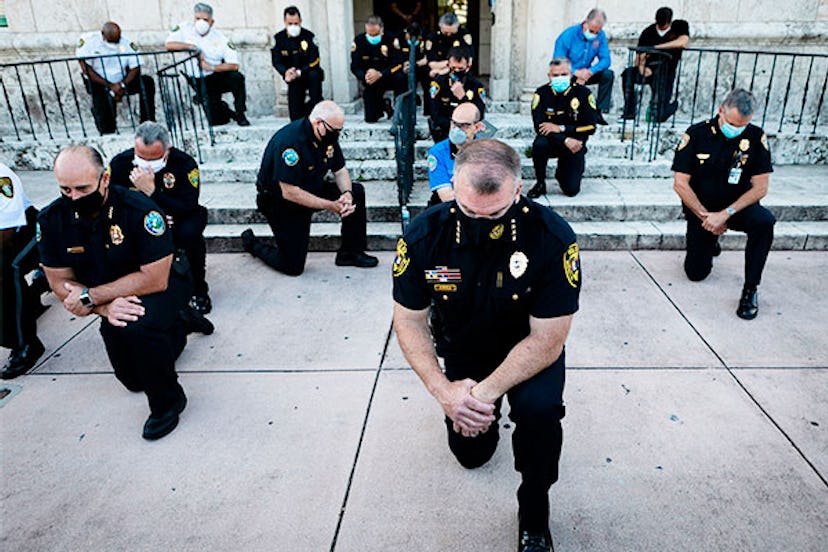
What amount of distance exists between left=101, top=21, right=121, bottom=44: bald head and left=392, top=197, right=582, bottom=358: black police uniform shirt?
6.84 meters

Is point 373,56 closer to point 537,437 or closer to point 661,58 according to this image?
point 661,58

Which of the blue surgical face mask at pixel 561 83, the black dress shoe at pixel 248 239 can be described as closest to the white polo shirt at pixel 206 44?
the black dress shoe at pixel 248 239

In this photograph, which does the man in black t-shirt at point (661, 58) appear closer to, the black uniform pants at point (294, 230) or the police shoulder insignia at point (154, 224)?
the black uniform pants at point (294, 230)

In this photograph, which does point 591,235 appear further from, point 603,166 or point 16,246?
point 16,246

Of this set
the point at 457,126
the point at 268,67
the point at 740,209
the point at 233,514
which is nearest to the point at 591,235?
the point at 740,209

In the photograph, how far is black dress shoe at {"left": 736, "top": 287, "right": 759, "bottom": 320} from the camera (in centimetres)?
408

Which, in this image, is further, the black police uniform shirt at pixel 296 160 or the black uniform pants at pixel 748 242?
the black police uniform shirt at pixel 296 160

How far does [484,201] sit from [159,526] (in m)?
1.90

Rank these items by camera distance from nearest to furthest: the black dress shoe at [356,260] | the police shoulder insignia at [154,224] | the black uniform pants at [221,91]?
the police shoulder insignia at [154,224] → the black dress shoe at [356,260] → the black uniform pants at [221,91]

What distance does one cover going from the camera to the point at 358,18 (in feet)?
35.8

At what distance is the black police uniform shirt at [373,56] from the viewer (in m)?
7.50

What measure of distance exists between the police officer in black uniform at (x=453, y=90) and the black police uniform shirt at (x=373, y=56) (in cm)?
117

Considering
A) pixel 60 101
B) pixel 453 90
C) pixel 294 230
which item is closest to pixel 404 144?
pixel 453 90

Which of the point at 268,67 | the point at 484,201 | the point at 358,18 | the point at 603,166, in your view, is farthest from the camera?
the point at 358,18
